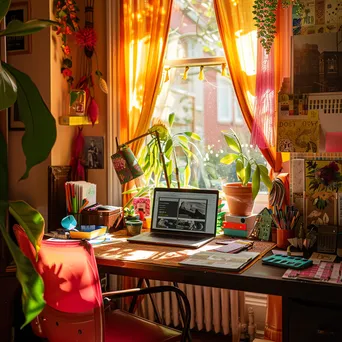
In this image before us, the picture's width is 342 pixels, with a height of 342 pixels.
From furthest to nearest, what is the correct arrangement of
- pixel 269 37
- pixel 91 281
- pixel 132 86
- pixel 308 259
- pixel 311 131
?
1. pixel 132 86
2. pixel 269 37
3. pixel 311 131
4. pixel 308 259
5. pixel 91 281

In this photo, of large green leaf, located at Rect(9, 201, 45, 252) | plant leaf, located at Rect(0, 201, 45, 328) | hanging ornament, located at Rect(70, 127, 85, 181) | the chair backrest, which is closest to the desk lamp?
hanging ornament, located at Rect(70, 127, 85, 181)

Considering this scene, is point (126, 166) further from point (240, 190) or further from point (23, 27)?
point (23, 27)

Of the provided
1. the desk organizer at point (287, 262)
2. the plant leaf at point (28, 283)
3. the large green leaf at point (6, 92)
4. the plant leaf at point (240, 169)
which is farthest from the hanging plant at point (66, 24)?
the plant leaf at point (28, 283)

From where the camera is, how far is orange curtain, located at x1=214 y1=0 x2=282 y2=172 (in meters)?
2.98

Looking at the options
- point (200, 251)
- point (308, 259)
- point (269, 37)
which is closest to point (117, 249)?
point (200, 251)

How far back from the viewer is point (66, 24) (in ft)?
10.4

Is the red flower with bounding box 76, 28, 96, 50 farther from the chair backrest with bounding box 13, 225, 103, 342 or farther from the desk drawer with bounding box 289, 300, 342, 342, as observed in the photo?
the desk drawer with bounding box 289, 300, 342, 342

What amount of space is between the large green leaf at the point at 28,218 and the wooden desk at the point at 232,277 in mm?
1067

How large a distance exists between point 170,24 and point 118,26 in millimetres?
322

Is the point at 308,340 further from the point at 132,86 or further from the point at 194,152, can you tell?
the point at 132,86

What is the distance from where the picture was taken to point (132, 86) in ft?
10.8

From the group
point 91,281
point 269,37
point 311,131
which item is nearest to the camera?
point 91,281

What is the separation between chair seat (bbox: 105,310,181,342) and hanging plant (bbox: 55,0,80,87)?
61.0 inches

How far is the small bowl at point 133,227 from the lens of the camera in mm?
2887
